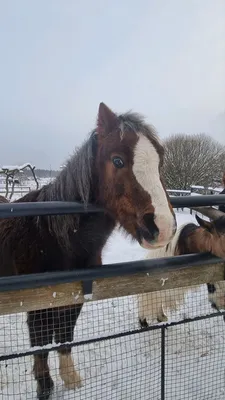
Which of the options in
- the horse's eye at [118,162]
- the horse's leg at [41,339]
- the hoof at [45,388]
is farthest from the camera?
the hoof at [45,388]

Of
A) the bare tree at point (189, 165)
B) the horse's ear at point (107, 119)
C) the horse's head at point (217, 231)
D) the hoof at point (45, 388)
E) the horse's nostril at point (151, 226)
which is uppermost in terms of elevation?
the bare tree at point (189, 165)

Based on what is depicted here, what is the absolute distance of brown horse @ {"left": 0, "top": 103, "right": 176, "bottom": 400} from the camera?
1.78m

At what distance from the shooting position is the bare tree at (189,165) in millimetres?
19891

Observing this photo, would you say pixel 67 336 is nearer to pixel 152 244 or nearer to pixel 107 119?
pixel 152 244

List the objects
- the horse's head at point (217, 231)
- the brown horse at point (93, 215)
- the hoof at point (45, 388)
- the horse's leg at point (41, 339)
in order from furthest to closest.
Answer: the hoof at point (45, 388) < the horse's head at point (217, 231) < the horse's leg at point (41, 339) < the brown horse at point (93, 215)

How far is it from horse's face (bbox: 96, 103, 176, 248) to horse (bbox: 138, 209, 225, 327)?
810 mm

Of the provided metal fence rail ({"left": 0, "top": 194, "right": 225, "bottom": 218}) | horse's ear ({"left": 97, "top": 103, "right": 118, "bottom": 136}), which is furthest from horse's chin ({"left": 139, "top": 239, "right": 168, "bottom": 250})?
horse's ear ({"left": 97, "top": 103, "right": 118, "bottom": 136})

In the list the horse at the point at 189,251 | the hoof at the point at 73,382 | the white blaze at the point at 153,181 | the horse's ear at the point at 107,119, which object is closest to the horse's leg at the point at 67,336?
the hoof at the point at 73,382

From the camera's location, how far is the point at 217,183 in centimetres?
2002

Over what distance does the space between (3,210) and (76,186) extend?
2.07 ft

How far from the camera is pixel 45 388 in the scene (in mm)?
2648

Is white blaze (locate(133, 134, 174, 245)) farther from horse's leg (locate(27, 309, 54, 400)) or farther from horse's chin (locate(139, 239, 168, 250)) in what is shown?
horse's leg (locate(27, 309, 54, 400))

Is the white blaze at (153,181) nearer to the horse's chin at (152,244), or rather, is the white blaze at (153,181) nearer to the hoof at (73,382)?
the horse's chin at (152,244)

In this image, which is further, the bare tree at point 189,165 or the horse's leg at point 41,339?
the bare tree at point 189,165
